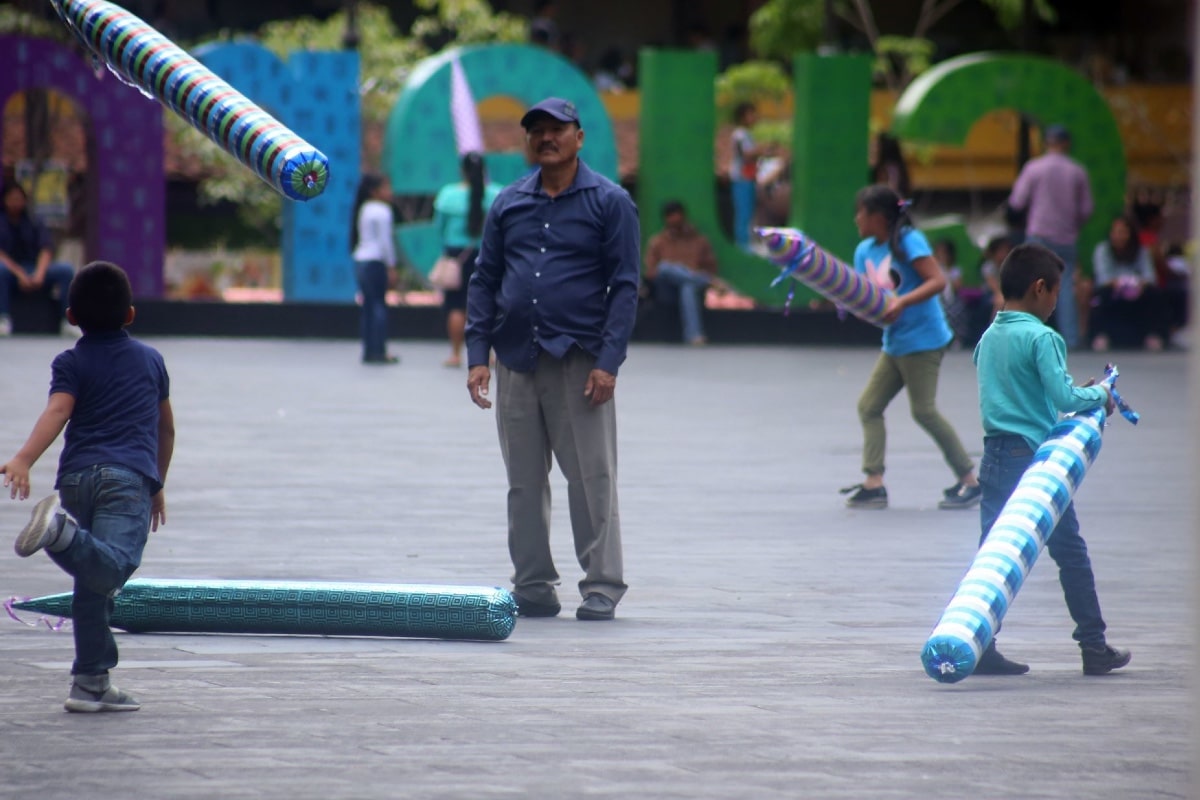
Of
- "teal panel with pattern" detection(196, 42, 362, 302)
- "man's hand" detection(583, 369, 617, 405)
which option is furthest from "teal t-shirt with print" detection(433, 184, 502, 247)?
"man's hand" detection(583, 369, 617, 405)

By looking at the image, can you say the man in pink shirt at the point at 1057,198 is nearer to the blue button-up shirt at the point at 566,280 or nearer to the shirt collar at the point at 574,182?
the shirt collar at the point at 574,182

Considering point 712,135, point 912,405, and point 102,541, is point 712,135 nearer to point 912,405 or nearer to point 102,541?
point 912,405

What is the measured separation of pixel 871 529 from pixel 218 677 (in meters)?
4.44

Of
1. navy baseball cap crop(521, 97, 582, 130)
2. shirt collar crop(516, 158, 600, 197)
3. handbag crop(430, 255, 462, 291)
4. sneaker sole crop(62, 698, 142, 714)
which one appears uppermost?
navy baseball cap crop(521, 97, 582, 130)

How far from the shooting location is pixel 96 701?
224 inches

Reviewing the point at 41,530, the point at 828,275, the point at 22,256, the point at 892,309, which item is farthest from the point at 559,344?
the point at 22,256

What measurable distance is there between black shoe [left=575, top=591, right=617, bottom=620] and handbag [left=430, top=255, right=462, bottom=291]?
1085 centimetres

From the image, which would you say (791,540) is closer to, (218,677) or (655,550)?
(655,550)

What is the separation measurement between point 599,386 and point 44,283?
14.8 meters

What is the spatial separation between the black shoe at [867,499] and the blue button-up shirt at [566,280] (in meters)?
3.48

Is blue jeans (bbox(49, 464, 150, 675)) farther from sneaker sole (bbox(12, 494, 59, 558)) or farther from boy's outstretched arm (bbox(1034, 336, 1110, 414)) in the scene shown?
boy's outstretched arm (bbox(1034, 336, 1110, 414))

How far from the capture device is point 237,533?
9367mm

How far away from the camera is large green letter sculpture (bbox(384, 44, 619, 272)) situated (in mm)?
21578

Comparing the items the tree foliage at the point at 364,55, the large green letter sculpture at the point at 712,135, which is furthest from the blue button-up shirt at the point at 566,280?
the tree foliage at the point at 364,55
